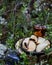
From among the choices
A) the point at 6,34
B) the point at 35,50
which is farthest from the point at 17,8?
the point at 35,50

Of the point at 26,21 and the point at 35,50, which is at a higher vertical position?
the point at 26,21

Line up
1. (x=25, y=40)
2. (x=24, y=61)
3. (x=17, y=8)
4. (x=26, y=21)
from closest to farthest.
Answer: (x=24, y=61) → (x=25, y=40) → (x=26, y=21) → (x=17, y=8)

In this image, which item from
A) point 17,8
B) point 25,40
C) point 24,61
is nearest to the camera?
point 24,61

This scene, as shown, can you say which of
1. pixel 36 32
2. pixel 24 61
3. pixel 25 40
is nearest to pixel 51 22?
pixel 36 32

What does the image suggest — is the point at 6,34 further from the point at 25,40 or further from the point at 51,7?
the point at 51,7

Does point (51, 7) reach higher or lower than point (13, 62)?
higher

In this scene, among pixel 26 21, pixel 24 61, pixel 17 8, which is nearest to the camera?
pixel 24 61

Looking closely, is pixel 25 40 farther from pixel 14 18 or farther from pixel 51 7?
pixel 51 7

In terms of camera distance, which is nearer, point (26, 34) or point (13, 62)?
point (13, 62)

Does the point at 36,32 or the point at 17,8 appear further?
the point at 17,8
